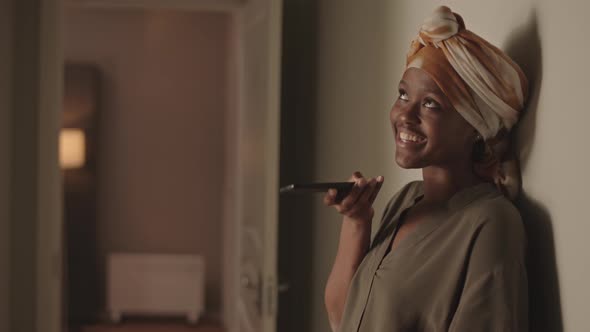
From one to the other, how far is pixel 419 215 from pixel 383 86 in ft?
2.40

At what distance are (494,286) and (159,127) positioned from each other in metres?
4.57

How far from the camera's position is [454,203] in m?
1.06

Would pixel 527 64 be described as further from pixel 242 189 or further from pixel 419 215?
pixel 242 189

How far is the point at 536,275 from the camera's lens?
1.03 meters

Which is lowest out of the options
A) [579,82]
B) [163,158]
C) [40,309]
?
[40,309]

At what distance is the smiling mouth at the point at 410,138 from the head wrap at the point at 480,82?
0.07 meters

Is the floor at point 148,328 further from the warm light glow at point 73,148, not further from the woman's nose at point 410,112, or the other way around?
the woman's nose at point 410,112

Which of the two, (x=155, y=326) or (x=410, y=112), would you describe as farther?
(x=155, y=326)

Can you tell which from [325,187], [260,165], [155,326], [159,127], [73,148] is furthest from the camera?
[159,127]

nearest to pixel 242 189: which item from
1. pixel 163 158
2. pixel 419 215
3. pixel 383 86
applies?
pixel 383 86

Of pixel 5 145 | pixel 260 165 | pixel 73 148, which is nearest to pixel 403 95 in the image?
pixel 260 165

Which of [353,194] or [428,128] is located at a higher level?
[428,128]

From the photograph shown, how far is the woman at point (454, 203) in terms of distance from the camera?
0.93 metres

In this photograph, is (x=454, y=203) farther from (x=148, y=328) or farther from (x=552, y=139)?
(x=148, y=328)
